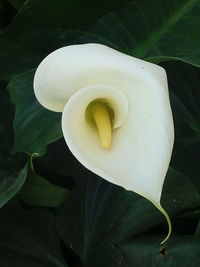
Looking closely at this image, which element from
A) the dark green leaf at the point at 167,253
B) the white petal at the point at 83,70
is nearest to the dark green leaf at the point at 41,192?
the dark green leaf at the point at 167,253

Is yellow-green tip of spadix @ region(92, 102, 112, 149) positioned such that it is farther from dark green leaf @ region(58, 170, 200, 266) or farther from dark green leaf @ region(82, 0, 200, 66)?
dark green leaf @ region(58, 170, 200, 266)

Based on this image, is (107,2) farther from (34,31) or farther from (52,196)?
(52,196)

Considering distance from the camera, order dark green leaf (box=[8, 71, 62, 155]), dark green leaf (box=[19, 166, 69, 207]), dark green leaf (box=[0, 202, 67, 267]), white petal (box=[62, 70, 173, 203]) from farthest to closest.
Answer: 1. dark green leaf (box=[0, 202, 67, 267])
2. dark green leaf (box=[19, 166, 69, 207])
3. dark green leaf (box=[8, 71, 62, 155])
4. white petal (box=[62, 70, 173, 203])

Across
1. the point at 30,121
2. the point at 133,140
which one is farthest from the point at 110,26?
the point at 133,140

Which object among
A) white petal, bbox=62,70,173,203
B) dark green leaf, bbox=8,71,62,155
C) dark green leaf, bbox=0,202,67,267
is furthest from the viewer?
dark green leaf, bbox=0,202,67,267

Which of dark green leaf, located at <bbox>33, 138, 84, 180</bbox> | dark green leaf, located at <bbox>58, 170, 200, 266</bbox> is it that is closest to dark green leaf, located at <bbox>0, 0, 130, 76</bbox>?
dark green leaf, located at <bbox>33, 138, 84, 180</bbox>

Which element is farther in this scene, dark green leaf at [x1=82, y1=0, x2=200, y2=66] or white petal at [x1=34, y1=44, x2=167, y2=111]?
dark green leaf at [x1=82, y1=0, x2=200, y2=66]
